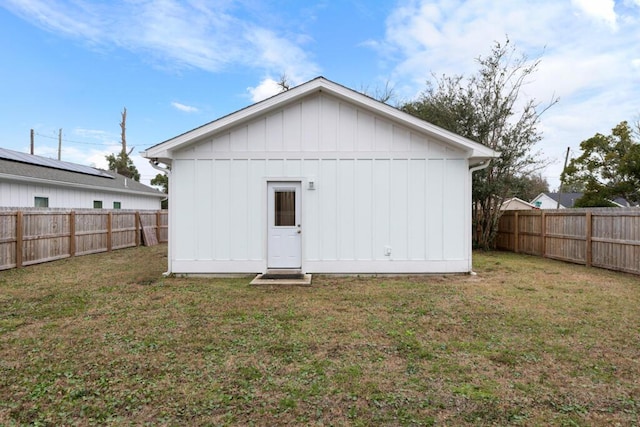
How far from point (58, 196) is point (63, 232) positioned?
15.0ft

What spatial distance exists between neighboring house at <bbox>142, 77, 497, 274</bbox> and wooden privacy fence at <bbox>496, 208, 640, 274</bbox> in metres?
Result: 3.98

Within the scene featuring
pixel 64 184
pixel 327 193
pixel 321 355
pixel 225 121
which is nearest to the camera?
pixel 321 355

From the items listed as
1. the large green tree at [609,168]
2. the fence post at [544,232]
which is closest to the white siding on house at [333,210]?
the fence post at [544,232]

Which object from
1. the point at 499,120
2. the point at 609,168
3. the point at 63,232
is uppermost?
the point at 499,120

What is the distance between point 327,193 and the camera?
767 centimetres

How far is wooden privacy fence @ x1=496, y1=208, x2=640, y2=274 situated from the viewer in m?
8.10

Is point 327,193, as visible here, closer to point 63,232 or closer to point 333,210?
point 333,210

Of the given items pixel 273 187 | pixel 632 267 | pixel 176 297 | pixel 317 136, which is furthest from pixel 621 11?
pixel 176 297

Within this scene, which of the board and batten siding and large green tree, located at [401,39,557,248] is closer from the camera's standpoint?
the board and batten siding

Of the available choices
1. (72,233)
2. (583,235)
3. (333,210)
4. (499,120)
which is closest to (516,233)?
(583,235)

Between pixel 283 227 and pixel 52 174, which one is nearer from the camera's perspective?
pixel 283 227

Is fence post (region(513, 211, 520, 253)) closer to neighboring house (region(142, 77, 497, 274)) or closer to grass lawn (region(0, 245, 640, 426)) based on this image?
grass lawn (region(0, 245, 640, 426))

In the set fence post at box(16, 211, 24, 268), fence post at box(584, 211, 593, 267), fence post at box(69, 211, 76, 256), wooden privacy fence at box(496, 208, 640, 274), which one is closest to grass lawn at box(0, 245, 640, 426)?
wooden privacy fence at box(496, 208, 640, 274)

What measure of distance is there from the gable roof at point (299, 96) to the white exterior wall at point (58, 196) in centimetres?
815
